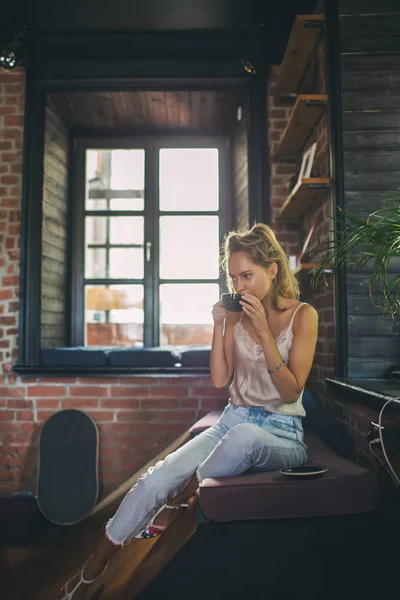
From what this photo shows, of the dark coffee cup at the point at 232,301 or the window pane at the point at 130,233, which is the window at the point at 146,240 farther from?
the dark coffee cup at the point at 232,301

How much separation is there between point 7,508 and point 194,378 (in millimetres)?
1329

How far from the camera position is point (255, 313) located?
1721 millimetres

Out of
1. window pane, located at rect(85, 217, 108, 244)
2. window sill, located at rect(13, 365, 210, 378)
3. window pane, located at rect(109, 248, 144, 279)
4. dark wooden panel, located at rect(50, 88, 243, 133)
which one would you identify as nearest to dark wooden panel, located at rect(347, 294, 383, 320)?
window sill, located at rect(13, 365, 210, 378)

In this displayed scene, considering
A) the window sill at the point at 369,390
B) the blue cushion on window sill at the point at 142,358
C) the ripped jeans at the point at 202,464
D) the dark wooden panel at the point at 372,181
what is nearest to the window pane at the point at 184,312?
the blue cushion on window sill at the point at 142,358

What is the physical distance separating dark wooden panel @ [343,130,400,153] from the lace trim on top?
1054 mm

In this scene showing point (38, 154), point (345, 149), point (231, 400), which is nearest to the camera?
point (231, 400)

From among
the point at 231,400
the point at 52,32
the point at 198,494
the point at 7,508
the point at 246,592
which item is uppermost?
the point at 52,32

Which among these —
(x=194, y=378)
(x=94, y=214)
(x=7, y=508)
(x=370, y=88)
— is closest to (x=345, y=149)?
(x=370, y=88)

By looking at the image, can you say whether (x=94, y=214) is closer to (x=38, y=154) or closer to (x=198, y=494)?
(x=38, y=154)

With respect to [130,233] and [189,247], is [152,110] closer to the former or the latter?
[130,233]

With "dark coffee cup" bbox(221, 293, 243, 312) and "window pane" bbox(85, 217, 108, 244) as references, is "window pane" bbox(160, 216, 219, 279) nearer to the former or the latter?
"window pane" bbox(85, 217, 108, 244)

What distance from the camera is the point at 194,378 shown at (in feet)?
10.2

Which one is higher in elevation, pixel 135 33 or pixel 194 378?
pixel 135 33

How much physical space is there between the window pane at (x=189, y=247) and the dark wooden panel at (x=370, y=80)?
5.58 feet
